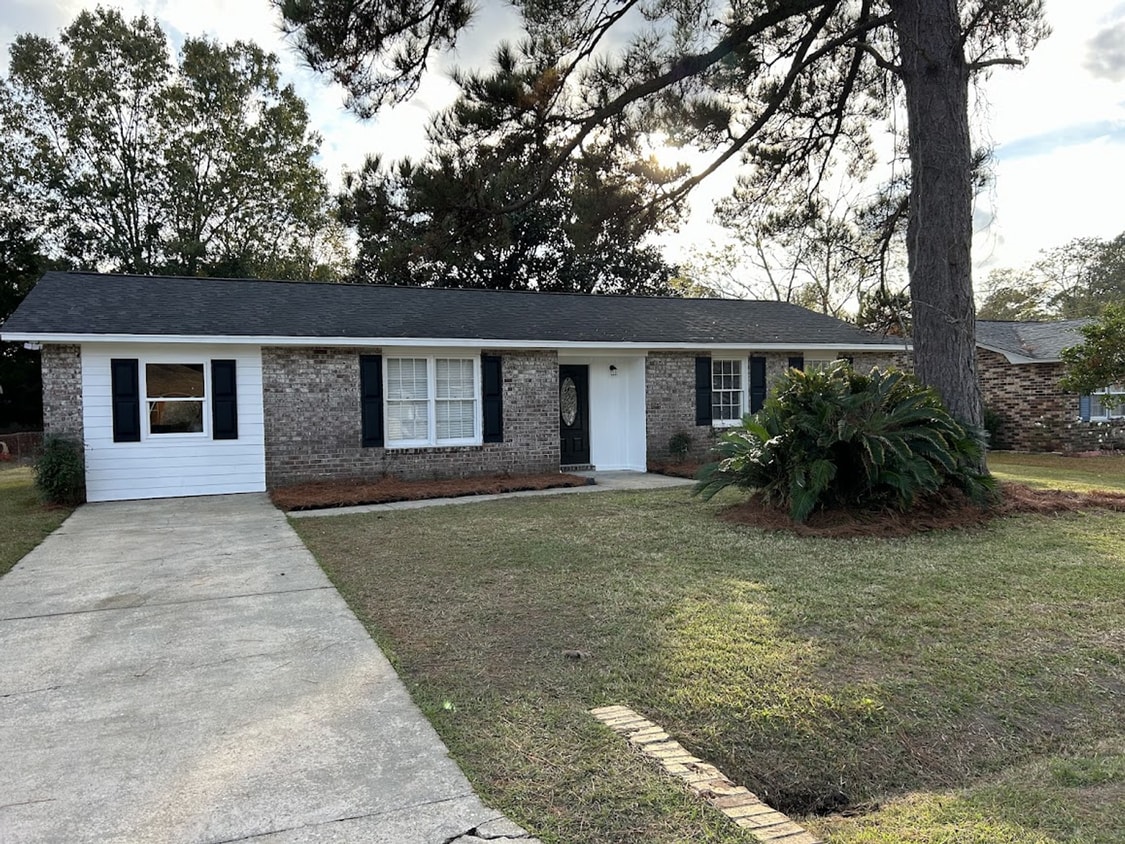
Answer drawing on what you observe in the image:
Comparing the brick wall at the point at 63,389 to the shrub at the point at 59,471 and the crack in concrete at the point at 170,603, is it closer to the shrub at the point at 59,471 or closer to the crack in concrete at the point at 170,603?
the shrub at the point at 59,471

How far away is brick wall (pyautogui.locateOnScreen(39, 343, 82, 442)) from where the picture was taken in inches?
434

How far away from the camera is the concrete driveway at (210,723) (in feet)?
8.57

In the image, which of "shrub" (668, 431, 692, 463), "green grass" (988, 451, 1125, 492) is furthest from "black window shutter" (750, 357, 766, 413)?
"green grass" (988, 451, 1125, 492)

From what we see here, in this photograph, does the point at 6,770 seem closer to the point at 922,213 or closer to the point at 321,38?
the point at 321,38

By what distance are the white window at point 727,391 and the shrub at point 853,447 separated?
6487 millimetres

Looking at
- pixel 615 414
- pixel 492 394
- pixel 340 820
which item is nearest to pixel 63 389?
pixel 492 394

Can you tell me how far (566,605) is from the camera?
5.29 meters

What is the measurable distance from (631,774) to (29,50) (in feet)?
105

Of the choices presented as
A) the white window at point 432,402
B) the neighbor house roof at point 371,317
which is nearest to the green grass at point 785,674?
the white window at point 432,402

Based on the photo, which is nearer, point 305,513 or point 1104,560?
point 1104,560

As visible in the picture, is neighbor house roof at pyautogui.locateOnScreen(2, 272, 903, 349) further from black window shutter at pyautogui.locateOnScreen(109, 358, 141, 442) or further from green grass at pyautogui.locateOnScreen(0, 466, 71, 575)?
green grass at pyautogui.locateOnScreen(0, 466, 71, 575)

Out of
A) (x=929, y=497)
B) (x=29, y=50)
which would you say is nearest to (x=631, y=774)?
(x=929, y=497)

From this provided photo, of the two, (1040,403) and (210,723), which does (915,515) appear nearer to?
(210,723)

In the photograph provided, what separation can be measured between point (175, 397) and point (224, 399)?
736 millimetres
